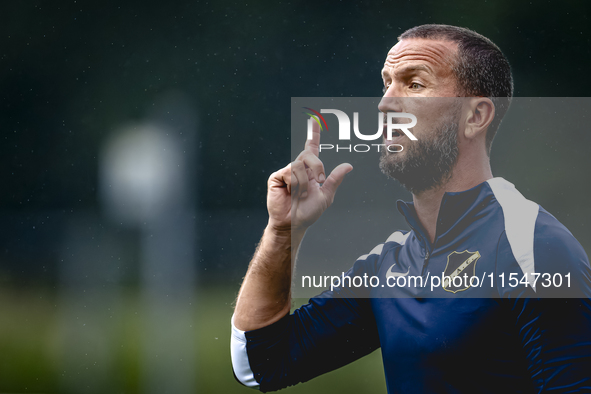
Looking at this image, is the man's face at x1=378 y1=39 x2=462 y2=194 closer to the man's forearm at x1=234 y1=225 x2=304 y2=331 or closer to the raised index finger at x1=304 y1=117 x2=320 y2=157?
the raised index finger at x1=304 y1=117 x2=320 y2=157

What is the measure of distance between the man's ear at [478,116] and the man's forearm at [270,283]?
355 mm

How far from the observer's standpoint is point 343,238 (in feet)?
3.51

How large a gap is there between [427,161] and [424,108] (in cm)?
10

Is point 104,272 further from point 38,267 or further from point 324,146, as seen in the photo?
point 324,146

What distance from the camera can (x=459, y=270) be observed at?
0.77m

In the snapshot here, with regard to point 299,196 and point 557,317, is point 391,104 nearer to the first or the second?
point 299,196

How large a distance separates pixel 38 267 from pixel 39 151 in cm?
75

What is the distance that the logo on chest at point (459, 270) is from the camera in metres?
0.75

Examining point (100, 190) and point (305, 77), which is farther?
point (100, 190)

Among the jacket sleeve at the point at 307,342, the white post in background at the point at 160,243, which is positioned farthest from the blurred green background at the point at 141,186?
the jacket sleeve at the point at 307,342

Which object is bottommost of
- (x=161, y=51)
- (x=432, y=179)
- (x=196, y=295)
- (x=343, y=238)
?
(x=196, y=295)

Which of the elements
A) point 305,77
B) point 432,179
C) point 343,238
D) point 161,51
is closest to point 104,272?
point 161,51

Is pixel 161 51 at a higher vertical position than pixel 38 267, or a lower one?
higher

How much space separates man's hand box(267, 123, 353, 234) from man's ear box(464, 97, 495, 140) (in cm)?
27
